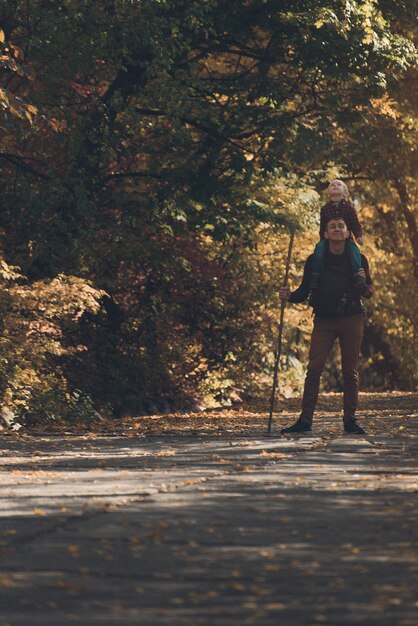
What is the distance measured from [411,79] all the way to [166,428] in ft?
50.0

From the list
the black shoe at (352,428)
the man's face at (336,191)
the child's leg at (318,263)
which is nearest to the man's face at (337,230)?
the child's leg at (318,263)

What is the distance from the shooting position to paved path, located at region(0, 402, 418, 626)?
15.6 ft

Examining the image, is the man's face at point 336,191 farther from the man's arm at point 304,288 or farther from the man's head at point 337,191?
the man's arm at point 304,288

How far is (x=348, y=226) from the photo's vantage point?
13195 mm

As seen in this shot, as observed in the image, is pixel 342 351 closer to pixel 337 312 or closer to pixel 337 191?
pixel 337 312

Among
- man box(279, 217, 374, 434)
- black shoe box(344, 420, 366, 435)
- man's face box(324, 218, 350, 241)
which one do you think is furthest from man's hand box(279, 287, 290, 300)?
black shoe box(344, 420, 366, 435)

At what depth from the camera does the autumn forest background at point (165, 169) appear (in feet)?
57.3

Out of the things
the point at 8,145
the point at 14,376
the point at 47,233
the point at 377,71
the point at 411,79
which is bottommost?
A: the point at 14,376

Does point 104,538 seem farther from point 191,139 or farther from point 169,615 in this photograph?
point 191,139

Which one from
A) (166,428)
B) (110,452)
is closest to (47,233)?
(166,428)

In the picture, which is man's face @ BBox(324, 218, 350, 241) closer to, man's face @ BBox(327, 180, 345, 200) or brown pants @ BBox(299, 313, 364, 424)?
man's face @ BBox(327, 180, 345, 200)

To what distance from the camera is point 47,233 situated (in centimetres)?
1923

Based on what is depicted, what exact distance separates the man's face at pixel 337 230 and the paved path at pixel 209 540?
9.25 feet

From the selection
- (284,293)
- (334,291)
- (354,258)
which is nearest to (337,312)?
(334,291)
